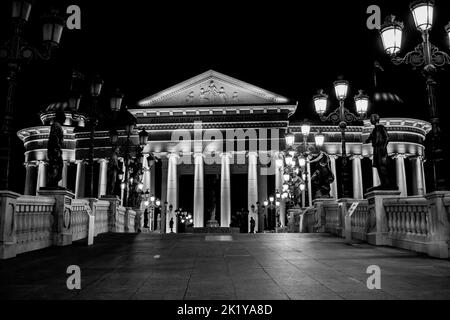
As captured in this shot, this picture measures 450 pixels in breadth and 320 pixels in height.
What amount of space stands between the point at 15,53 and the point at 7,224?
15.2 ft

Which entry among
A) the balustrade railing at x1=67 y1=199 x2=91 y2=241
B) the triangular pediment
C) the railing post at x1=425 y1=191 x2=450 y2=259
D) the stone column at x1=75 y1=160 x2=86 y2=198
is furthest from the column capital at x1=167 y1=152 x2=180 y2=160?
the railing post at x1=425 y1=191 x2=450 y2=259

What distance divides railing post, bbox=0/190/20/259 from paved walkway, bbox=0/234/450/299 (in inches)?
16.4

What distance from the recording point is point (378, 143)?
1678cm

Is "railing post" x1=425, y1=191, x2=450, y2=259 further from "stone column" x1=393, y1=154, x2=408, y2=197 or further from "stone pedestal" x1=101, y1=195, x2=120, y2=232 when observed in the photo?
"stone column" x1=393, y1=154, x2=408, y2=197

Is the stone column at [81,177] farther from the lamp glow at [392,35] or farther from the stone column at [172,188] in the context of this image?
the lamp glow at [392,35]

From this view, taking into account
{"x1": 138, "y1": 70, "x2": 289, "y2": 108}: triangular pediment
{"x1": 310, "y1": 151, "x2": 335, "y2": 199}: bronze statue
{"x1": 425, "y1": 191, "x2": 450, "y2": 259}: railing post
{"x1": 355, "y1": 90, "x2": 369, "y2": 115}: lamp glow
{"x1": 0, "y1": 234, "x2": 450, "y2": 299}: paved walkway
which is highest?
{"x1": 138, "y1": 70, "x2": 289, "y2": 108}: triangular pediment

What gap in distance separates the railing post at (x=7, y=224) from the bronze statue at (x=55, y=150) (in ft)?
14.2

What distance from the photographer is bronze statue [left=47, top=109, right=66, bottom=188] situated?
16.3m

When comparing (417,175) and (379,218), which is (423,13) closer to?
(379,218)

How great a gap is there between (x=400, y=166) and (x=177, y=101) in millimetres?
35296

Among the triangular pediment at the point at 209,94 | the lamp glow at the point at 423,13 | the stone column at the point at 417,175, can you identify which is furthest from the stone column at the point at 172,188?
the lamp glow at the point at 423,13

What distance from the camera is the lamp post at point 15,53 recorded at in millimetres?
11383
